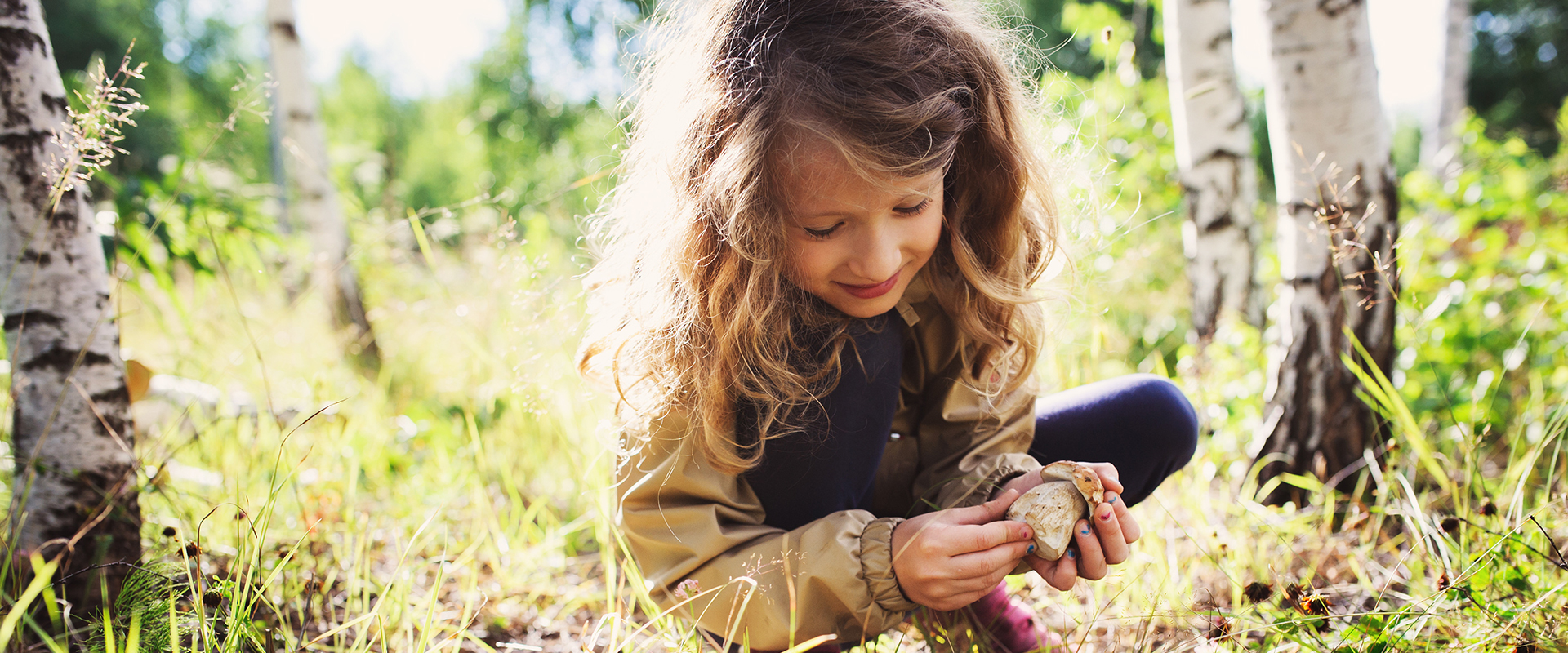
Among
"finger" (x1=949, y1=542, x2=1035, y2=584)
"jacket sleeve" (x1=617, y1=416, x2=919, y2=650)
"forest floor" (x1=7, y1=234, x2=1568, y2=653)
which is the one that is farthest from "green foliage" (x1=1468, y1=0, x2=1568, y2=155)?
"jacket sleeve" (x1=617, y1=416, x2=919, y2=650)

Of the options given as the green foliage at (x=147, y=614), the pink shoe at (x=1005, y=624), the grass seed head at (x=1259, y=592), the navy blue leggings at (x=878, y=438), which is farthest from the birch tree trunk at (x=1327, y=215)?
the green foliage at (x=147, y=614)

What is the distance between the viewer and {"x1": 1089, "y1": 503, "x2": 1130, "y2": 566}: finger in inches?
40.7

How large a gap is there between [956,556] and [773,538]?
0.94ft

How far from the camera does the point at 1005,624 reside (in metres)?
1.34

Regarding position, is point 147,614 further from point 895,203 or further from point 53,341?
point 895,203

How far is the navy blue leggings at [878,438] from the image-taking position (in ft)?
4.06

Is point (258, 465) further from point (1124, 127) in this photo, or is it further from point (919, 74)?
point (1124, 127)

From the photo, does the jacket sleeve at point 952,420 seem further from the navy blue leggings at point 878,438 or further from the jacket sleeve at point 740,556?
the jacket sleeve at point 740,556

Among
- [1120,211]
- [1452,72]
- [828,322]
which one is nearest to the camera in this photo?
[828,322]

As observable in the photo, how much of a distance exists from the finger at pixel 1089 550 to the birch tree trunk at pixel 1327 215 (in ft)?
2.96

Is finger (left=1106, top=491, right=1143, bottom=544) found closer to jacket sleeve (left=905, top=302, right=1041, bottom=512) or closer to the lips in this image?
jacket sleeve (left=905, top=302, right=1041, bottom=512)

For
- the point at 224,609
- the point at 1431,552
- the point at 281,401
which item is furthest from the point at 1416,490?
the point at 281,401

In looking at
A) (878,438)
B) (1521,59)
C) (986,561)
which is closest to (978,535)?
(986,561)

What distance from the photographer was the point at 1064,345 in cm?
220
